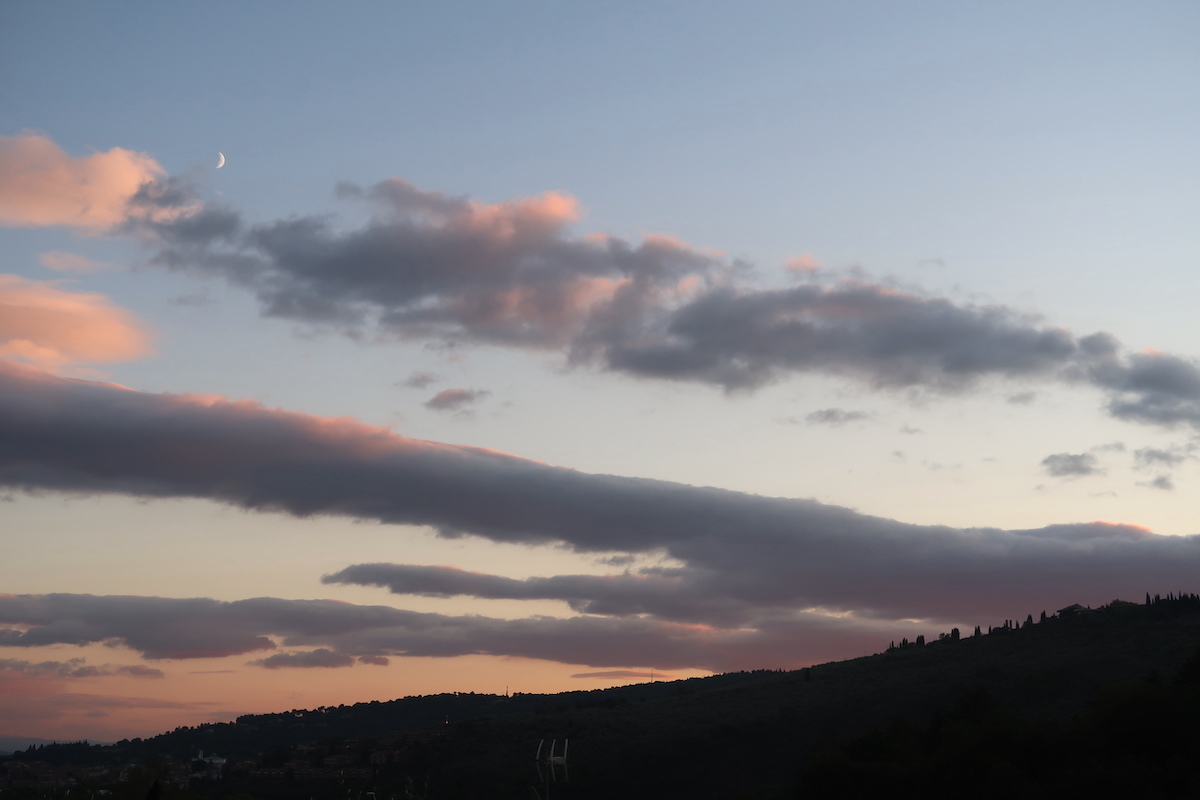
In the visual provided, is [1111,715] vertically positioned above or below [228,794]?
above

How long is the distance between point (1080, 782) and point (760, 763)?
84974 mm

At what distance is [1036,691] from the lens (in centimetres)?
16475

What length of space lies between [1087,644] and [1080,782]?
121573mm

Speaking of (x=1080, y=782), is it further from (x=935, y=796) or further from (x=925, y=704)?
(x=925, y=704)

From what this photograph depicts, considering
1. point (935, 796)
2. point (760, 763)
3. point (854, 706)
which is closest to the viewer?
point (935, 796)

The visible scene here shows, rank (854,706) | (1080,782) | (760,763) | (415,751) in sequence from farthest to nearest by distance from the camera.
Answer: (415,751) < (854,706) < (760,763) < (1080,782)

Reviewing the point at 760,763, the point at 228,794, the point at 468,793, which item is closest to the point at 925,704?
the point at 760,763

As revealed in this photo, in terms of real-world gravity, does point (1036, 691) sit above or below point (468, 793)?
above

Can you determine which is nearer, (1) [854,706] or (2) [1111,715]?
(2) [1111,715]

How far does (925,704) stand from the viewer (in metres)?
169

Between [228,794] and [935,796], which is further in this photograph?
[228,794]


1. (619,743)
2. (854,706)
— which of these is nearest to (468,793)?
(619,743)

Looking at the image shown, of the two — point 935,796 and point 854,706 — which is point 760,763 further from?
point 935,796

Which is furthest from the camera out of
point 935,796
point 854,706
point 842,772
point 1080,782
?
point 854,706
